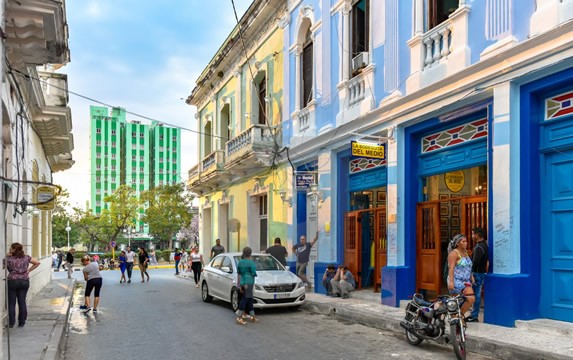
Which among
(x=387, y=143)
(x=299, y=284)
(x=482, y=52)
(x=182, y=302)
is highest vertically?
(x=482, y=52)

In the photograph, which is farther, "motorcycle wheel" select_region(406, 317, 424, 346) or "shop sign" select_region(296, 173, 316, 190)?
"shop sign" select_region(296, 173, 316, 190)

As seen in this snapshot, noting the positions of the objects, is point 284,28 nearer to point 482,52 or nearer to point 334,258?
point 334,258

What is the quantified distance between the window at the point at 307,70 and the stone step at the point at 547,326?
9.94m

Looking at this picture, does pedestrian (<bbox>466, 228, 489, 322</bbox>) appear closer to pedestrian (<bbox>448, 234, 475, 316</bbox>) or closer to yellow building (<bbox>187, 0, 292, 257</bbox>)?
pedestrian (<bbox>448, 234, 475, 316</bbox>)

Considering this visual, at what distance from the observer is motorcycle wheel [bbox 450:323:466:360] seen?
6828 millimetres

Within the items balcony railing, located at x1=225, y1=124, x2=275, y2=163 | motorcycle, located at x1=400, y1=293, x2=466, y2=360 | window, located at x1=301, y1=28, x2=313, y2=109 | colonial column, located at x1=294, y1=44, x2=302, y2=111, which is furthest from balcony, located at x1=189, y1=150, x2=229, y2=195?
motorcycle, located at x1=400, y1=293, x2=466, y2=360

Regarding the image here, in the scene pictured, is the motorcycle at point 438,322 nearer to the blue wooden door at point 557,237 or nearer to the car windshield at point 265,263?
the blue wooden door at point 557,237

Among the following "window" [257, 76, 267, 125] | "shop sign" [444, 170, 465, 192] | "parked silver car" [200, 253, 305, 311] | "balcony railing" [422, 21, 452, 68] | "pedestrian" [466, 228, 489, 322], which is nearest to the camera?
"pedestrian" [466, 228, 489, 322]

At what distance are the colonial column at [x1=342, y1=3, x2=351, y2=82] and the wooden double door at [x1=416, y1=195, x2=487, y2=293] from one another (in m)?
4.46

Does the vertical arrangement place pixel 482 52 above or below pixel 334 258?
above

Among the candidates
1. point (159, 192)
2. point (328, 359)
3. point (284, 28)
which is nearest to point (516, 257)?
point (328, 359)

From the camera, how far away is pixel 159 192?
5303cm

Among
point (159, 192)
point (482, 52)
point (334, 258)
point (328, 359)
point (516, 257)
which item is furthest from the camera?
point (159, 192)

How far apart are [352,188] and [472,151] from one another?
4.81 meters
